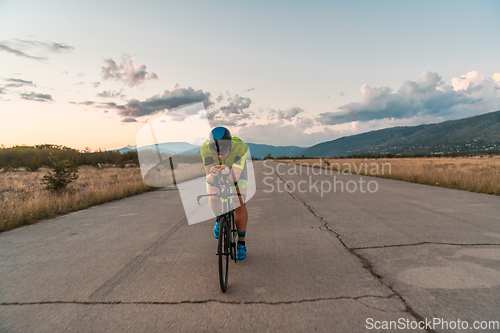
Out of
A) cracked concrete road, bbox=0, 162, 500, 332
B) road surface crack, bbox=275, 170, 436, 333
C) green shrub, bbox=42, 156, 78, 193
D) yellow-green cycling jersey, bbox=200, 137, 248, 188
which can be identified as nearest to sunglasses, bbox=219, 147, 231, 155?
yellow-green cycling jersey, bbox=200, 137, 248, 188

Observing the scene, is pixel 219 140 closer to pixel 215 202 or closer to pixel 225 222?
pixel 215 202

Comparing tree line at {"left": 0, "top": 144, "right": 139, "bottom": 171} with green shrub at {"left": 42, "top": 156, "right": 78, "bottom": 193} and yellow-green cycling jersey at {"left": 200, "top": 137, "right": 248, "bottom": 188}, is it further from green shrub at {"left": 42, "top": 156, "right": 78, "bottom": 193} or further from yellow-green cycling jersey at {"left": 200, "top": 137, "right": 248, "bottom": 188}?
yellow-green cycling jersey at {"left": 200, "top": 137, "right": 248, "bottom": 188}

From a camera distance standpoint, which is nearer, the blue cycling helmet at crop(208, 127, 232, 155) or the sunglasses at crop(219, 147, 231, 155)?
the blue cycling helmet at crop(208, 127, 232, 155)

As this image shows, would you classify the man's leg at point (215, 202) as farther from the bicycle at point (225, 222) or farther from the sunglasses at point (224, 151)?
the sunglasses at point (224, 151)

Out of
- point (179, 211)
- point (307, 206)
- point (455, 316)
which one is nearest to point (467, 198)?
point (307, 206)

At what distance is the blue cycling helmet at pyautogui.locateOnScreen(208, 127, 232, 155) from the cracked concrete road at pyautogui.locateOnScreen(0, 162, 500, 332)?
1743mm

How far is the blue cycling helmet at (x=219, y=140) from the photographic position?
360 cm

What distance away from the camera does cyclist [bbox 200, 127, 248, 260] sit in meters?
3.71

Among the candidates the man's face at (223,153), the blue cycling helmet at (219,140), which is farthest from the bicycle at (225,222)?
the blue cycling helmet at (219,140)

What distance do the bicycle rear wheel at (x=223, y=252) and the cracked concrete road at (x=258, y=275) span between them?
17 cm

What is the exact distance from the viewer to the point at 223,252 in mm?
3611

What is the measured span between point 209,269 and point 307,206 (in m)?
5.57

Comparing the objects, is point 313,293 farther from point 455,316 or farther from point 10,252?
point 10,252

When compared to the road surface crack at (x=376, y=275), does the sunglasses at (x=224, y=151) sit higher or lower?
higher
